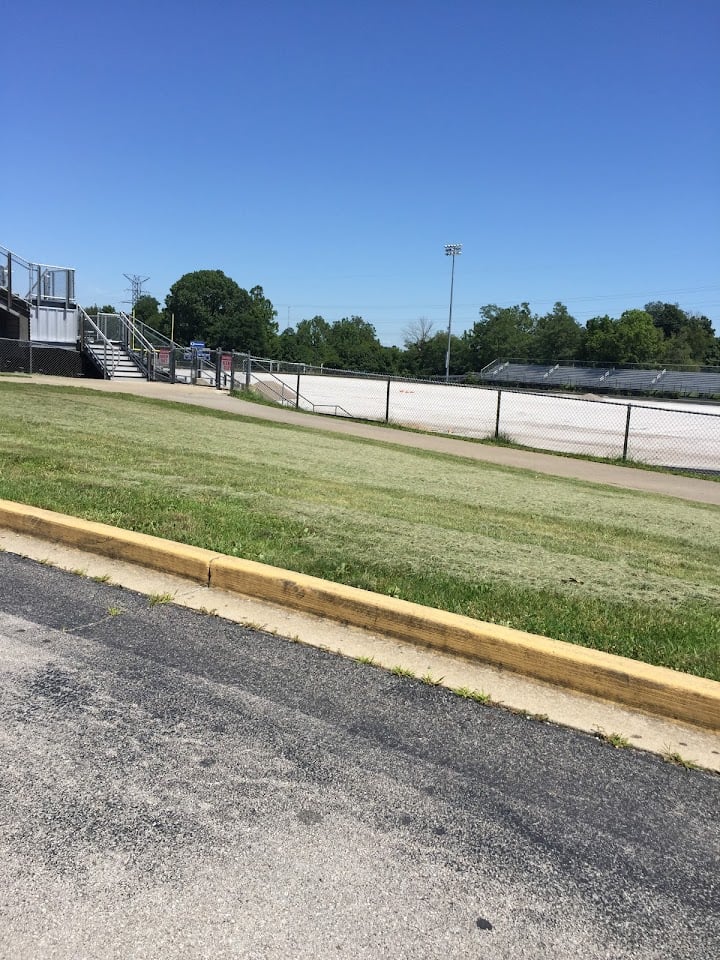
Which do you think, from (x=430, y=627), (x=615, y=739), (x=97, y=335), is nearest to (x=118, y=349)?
(x=97, y=335)

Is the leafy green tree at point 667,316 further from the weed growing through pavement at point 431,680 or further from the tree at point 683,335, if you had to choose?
the weed growing through pavement at point 431,680

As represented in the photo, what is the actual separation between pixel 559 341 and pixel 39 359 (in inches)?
3777

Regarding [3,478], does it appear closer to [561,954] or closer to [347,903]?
[347,903]

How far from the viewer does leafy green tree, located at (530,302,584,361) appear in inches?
4350

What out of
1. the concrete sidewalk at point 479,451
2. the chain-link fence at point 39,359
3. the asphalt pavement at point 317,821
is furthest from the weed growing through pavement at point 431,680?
the chain-link fence at point 39,359

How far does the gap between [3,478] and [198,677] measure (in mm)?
4479

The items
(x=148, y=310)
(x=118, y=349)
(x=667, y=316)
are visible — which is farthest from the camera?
(x=148, y=310)

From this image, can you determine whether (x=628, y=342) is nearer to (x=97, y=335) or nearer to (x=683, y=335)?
(x=683, y=335)

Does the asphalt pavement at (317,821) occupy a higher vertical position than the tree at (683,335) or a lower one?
lower

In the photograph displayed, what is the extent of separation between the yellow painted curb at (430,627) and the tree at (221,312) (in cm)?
13755

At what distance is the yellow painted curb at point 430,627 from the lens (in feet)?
12.1

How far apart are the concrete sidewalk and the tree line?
85109 mm

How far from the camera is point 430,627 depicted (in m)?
4.23

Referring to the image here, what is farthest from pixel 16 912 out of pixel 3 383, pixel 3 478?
pixel 3 383
